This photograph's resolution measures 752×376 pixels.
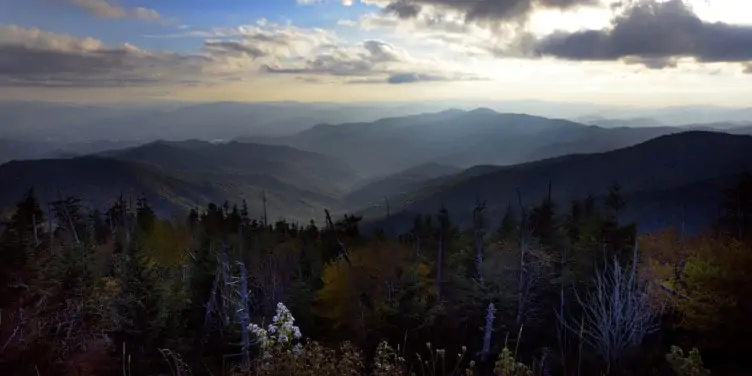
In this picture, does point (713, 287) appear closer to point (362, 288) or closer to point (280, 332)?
point (362, 288)

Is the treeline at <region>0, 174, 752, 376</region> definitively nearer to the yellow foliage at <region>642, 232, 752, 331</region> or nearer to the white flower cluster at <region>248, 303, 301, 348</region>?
the yellow foliage at <region>642, 232, 752, 331</region>

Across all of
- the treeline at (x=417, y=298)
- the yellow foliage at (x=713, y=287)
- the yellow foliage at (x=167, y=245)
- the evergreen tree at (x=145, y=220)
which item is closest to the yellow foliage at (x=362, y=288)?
the treeline at (x=417, y=298)

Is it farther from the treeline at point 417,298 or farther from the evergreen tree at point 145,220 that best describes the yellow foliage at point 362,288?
the evergreen tree at point 145,220

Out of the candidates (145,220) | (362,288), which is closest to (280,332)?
(362,288)

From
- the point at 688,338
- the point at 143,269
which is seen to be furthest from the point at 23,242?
the point at 688,338

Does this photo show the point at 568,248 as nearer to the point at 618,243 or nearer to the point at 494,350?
the point at 618,243

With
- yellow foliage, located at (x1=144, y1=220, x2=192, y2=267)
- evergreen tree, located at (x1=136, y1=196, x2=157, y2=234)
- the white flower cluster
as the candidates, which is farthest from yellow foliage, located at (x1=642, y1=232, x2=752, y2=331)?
evergreen tree, located at (x1=136, y1=196, x2=157, y2=234)
